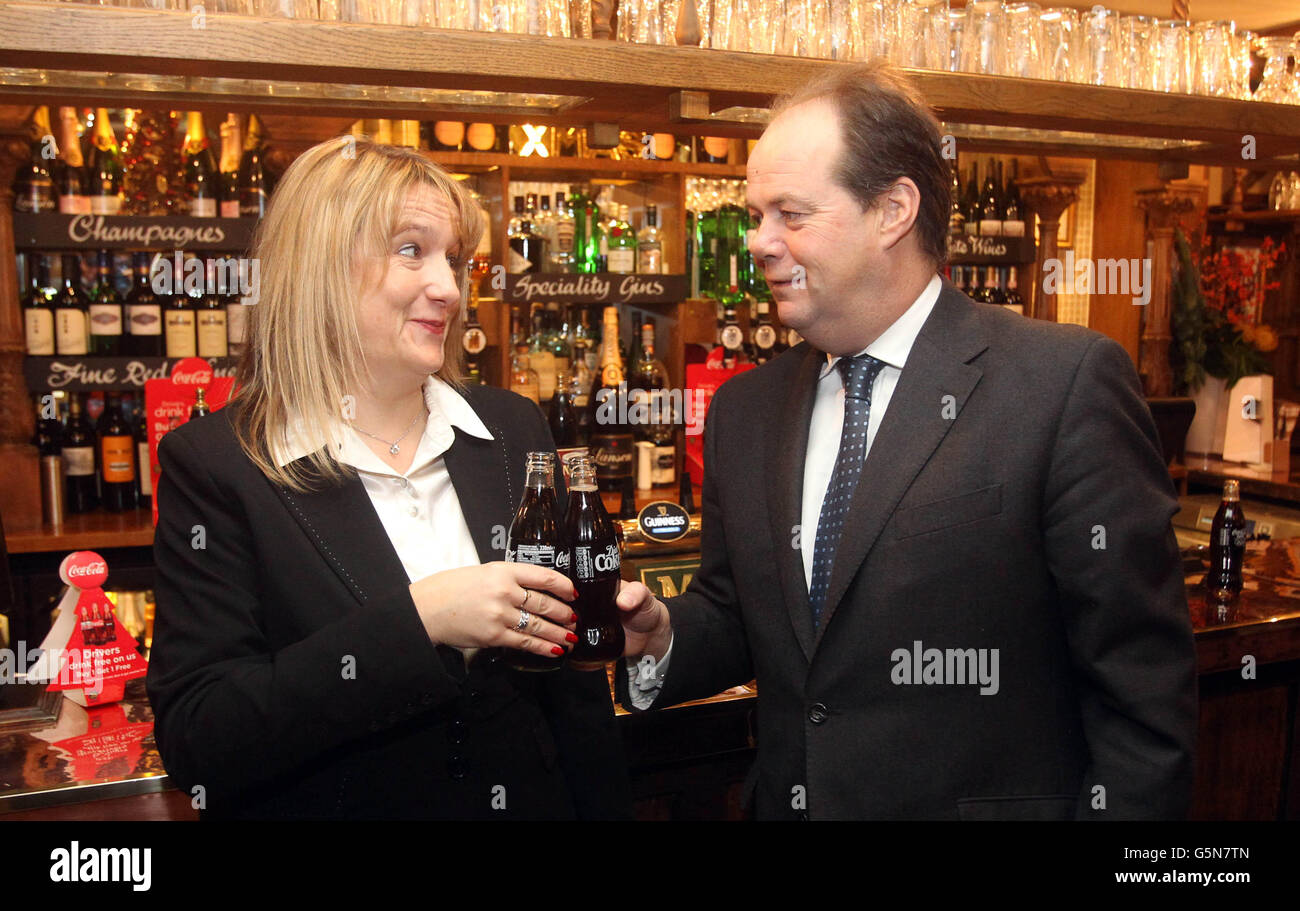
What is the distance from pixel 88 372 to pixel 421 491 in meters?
3.07

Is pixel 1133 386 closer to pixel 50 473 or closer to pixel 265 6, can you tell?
pixel 265 6

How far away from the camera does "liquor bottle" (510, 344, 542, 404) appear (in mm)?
4742

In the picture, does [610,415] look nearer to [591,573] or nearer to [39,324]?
[39,324]

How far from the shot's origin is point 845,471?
163 cm

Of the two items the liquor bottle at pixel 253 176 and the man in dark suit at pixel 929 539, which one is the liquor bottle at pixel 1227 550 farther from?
the liquor bottle at pixel 253 176

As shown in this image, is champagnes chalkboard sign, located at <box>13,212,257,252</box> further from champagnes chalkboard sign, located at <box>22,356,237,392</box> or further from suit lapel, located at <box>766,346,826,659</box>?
suit lapel, located at <box>766,346,826,659</box>

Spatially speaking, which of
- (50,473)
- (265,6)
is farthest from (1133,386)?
(50,473)

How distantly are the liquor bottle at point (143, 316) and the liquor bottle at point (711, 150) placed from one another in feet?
7.98

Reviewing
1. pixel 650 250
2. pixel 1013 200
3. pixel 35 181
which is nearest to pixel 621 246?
pixel 650 250

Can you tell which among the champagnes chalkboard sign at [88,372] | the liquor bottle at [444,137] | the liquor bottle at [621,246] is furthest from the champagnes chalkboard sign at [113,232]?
the liquor bottle at [621,246]

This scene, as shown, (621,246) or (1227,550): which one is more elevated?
(621,246)

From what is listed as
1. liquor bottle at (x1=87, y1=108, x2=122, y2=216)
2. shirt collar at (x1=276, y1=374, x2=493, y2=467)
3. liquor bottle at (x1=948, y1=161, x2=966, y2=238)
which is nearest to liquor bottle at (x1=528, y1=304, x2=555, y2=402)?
liquor bottle at (x1=87, y1=108, x2=122, y2=216)

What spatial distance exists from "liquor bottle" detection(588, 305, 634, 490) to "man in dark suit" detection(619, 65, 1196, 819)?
2899mm
